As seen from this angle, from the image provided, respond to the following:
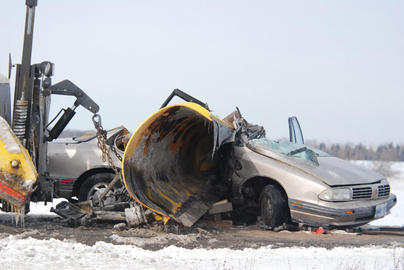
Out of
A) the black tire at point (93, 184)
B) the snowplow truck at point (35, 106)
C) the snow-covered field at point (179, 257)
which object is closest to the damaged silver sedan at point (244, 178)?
the black tire at point (93, 184)

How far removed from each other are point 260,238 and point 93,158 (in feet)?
11.4

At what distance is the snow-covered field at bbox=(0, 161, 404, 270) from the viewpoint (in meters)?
5.77

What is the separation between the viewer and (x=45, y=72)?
28.2 ft

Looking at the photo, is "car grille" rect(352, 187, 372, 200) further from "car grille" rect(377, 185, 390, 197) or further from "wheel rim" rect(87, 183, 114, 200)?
"wheel rim" rect(87, 183, 114, 200)

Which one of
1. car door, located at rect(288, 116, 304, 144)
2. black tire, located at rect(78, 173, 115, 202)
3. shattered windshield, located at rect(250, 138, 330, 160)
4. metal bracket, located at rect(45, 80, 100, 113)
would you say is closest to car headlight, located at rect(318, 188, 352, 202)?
shattered windshield, located at rect(250, 138, 330, 160)

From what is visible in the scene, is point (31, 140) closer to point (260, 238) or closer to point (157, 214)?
point (157, 214)

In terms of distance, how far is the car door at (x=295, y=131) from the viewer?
10.1 metres

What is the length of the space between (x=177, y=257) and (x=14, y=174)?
110 inches

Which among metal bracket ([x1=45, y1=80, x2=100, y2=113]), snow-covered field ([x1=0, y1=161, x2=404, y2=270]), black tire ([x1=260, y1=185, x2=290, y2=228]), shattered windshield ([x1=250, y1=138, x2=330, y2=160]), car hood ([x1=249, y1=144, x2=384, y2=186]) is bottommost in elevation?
snow-covered field ([x1=0, y1=161, x2=404, y2=270])

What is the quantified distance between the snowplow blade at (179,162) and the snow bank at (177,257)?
5.28ft

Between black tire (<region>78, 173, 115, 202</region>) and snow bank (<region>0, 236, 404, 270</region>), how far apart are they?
94.1 inches

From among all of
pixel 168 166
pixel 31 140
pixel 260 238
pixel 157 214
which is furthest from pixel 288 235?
pixel 31 140

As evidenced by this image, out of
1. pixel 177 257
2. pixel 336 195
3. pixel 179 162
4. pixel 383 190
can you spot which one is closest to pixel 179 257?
pixel 177 257

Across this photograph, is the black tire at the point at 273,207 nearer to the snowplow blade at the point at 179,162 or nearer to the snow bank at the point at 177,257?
the snowplow blade at the point at 179,162
